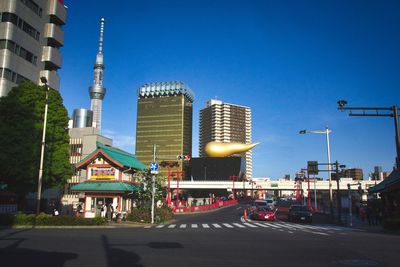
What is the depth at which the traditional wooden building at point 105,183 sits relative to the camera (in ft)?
120

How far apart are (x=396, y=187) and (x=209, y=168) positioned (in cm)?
11537

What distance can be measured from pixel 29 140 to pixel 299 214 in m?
26.7

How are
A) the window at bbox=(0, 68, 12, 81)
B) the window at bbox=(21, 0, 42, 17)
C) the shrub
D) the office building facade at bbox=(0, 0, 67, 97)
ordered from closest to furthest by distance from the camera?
the shrub → the window at bbox=(0, 68, 12, 81) → the office building facade at bbox=(0, 0, 67, 97) → the window at bbox=(21, 0, 42, 17)

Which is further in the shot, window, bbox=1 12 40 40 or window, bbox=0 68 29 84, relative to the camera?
window, bbox=1 12 40 40

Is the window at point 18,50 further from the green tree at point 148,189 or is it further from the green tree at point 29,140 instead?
the green tree at point 148,189

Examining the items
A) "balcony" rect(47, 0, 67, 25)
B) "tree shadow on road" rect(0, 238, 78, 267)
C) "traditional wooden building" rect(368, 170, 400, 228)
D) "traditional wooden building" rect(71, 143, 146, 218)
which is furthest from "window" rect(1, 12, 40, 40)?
"traditional wooden building" rect(368, 170, 400, 228)

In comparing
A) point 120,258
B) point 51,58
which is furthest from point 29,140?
point 51,58

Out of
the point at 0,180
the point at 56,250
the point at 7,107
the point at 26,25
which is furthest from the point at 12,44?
the point at 56,250

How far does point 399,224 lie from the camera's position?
2392cm

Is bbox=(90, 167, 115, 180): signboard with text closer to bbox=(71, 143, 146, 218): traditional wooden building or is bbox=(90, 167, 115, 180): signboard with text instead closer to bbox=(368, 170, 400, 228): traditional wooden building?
bbox=(71, 143, 146, 218): traditional wooden building

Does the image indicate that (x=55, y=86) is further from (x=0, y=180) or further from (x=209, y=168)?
(x=209, y=168)

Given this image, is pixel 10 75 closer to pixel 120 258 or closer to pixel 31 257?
pixel 31 257

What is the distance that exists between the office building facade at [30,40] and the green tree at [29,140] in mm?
16716

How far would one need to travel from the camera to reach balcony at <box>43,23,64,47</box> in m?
60.9
